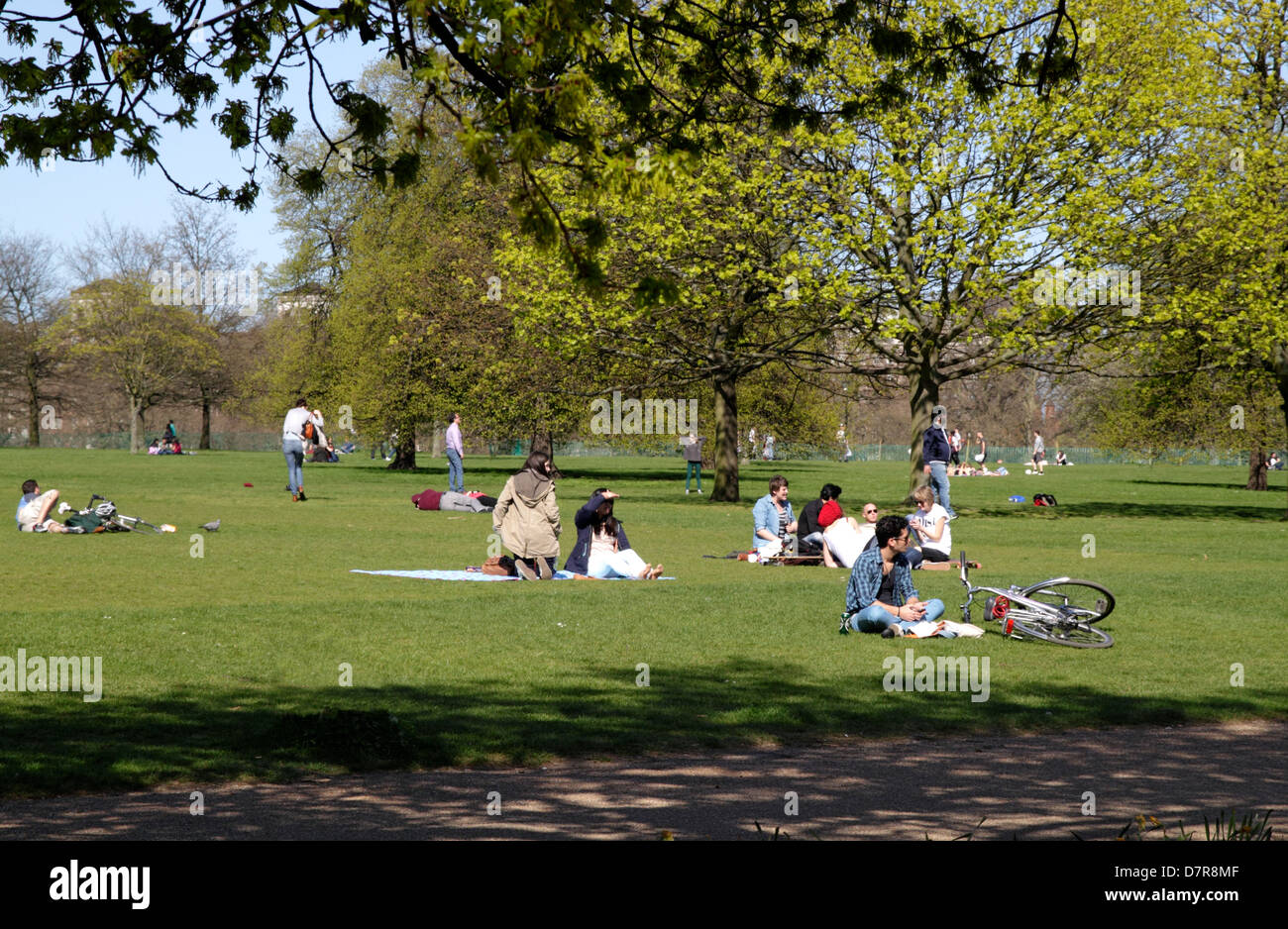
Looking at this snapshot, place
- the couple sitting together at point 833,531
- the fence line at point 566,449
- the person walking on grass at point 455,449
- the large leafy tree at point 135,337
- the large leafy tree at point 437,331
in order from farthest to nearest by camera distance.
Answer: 1. the fence line at point 566,449
2. the large leafy tree at point 135,337
3. the large leafy tree at point 437,331
4. the person walking on grass at point 455,449
5. the couple sitting together at point 833,531

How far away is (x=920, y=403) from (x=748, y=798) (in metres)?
25.1

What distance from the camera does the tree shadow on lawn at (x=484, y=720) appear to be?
23.3 ft

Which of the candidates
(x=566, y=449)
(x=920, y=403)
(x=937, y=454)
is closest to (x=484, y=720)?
(x=937, y=454)

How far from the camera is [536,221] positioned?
713cm

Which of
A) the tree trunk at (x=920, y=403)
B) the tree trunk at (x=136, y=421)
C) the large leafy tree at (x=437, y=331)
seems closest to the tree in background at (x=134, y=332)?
the tree trunk at (x=136, y=421)

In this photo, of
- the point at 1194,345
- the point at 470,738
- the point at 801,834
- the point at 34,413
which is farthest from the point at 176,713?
the point at 34,413

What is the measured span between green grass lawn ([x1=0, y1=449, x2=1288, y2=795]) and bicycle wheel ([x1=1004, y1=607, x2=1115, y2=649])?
0.80ft

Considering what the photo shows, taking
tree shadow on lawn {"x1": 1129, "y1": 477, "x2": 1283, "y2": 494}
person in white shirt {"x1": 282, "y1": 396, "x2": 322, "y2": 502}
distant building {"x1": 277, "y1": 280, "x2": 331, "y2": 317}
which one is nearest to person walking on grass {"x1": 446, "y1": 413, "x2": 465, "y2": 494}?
person in white shirt {"x1": 282, "y1": 396, "x2": 322, "y2": 502}

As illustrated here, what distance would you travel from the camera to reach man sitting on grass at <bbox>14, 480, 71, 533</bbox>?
20.6 metres

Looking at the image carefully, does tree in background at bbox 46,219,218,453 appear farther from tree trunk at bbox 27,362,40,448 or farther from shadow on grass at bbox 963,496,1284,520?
shadow on grass at bbox 963,496,1284,520

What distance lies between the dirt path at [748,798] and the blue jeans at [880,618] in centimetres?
400

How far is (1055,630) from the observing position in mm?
12086

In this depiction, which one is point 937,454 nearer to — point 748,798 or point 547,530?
point 547,530

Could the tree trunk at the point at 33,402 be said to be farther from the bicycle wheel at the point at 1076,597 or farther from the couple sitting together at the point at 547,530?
the bicycle wheel at the point at 1076,597
